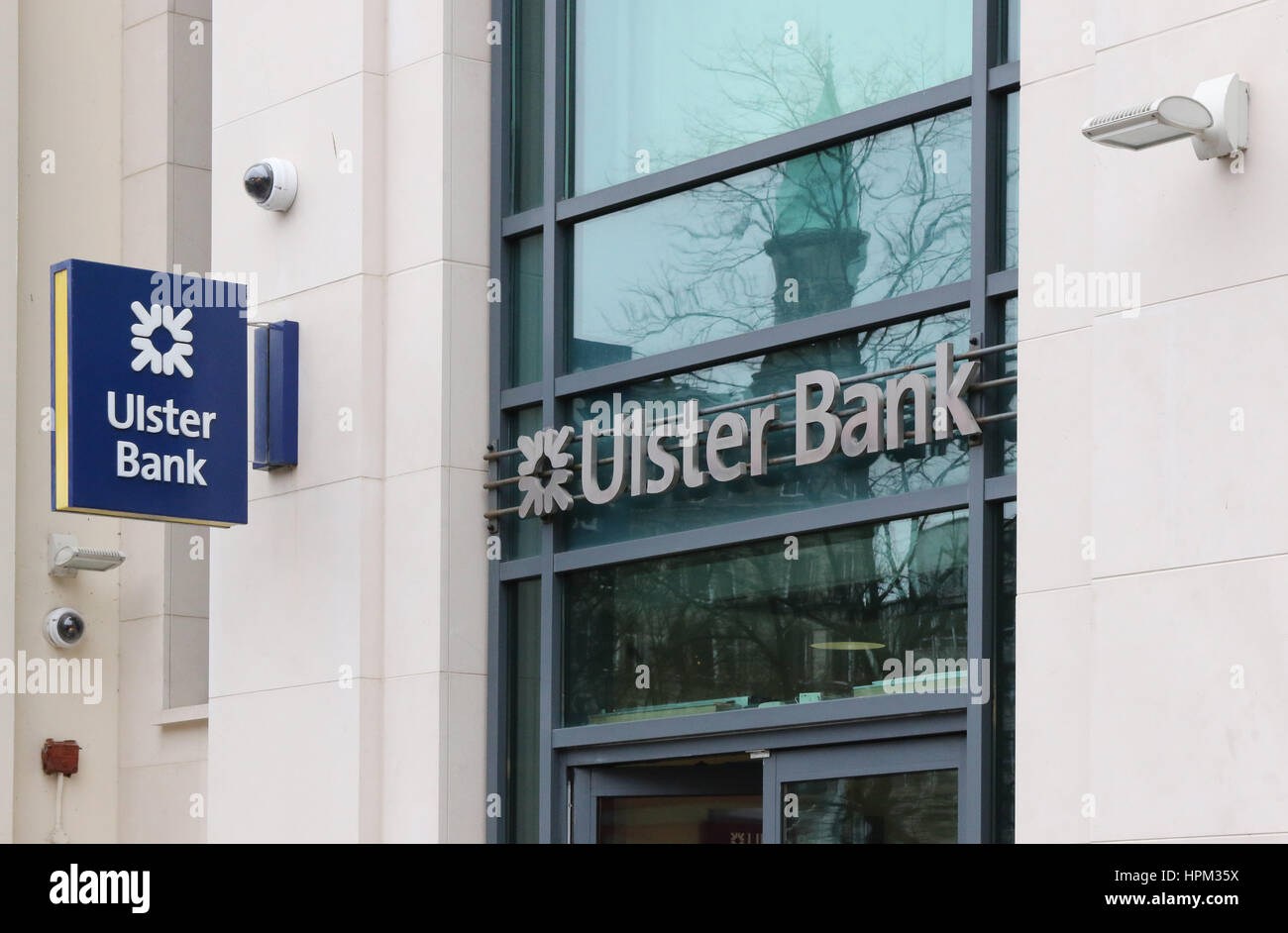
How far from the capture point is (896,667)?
26.2 feet

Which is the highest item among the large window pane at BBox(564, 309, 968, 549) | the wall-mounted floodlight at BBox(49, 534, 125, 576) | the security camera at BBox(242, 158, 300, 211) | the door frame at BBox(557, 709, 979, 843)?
the security camera at BBox(242, 158, 300, 211)

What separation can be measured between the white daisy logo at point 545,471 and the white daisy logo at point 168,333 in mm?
1730

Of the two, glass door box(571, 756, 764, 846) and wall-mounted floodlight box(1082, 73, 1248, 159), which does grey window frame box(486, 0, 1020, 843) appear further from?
wall-mounted floodlight box(1082, 73, 1248, 159)

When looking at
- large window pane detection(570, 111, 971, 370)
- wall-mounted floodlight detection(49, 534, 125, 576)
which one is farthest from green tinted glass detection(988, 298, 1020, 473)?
wall-mounted floodlight detection(49, 534, 125, 576)

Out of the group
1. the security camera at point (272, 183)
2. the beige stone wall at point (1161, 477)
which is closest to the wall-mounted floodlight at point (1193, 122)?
the beige stone wall at point (1161, 477)

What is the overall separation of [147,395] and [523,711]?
94.6 inches

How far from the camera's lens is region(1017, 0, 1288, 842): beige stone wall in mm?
6188

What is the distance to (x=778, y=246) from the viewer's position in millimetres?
8828

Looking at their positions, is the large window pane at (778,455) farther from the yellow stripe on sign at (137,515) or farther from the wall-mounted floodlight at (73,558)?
the wall-mounted floodlight at (73,558)

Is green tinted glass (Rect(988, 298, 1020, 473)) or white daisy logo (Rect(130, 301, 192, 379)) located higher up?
white daisy logo (Rect(130, 301, 192, 379))

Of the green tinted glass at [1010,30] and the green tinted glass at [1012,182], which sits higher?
the green tinted glass at [1010,30]

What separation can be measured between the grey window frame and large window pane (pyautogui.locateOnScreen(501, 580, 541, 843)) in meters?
0.06

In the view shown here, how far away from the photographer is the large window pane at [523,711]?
9664 mm
